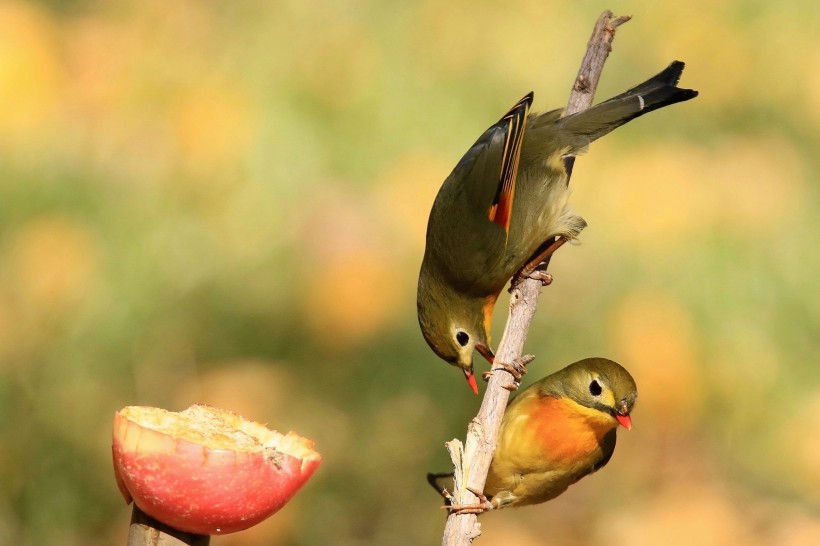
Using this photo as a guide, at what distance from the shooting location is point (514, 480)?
2.68m

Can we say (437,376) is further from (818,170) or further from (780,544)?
(818,170)

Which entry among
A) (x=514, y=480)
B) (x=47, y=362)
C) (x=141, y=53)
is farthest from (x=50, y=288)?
(x=514, y=480)

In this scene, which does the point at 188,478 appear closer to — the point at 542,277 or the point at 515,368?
the point at 515,368

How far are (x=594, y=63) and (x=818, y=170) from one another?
2871mm

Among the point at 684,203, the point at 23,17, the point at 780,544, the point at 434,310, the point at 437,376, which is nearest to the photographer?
the point at 434,310

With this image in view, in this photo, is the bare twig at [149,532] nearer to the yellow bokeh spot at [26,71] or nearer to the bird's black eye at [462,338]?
the bird's black eye at [462,338]

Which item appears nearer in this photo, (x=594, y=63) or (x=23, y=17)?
(x=594, y=63)

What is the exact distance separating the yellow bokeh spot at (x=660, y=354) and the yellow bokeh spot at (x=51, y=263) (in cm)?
212

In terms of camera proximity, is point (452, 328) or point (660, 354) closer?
point (452, 328)

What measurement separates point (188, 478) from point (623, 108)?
185 centimetres

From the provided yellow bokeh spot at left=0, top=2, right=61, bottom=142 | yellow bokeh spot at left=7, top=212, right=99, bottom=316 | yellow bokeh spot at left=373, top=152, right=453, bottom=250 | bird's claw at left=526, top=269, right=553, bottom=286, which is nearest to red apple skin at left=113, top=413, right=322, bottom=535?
bird's claw at left=526, top=269, right=553, bottom=286

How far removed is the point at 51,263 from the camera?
14.0 feet

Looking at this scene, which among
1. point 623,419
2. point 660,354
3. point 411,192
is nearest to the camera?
point 623,419

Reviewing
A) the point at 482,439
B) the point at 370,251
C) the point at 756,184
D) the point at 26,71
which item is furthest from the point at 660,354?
the point at 26,71
